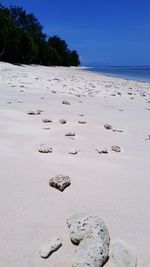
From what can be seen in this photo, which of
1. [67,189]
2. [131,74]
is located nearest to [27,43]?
[131,74]

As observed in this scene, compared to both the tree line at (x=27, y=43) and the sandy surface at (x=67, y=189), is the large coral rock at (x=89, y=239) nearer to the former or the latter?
the sandy surface at (x=67, y=189)

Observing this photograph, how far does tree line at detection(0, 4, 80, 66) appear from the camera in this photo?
39.3 metres

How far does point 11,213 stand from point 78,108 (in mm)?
5258

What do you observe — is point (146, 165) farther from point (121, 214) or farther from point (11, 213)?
point (11, 213)

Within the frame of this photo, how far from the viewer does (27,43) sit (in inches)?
1714

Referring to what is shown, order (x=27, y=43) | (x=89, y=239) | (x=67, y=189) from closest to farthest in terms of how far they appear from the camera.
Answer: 1. (x=89, y=239)
2. (x=67, y=189)
3. (x=27, y=43)

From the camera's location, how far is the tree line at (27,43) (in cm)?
3931

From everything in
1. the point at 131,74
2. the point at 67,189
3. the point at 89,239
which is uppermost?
the point at 89,239

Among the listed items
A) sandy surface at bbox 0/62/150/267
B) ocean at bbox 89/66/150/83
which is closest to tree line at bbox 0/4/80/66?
ocean at bbox 89/66/150/83

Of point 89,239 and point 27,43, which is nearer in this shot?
point 89,239

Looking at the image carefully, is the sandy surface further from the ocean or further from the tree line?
the tree line

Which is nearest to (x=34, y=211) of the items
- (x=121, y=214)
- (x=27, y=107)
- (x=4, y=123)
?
(x=121, y=214)

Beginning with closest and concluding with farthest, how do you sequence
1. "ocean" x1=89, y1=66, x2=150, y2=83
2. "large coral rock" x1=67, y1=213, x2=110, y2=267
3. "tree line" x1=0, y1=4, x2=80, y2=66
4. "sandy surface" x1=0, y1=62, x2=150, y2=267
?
"large coral rock" x1=67, y1=213, x2=110, y2=267 < "sandy surface" x1=0, y1=62, x2=150, y2=267 < "ocean" x1=89, y1=66, x2=150, y2=83 < "tree line" x1=0, y1=4, x2=80, y2=66

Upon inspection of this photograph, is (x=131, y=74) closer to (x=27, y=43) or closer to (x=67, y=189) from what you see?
(x=27, y=43)
